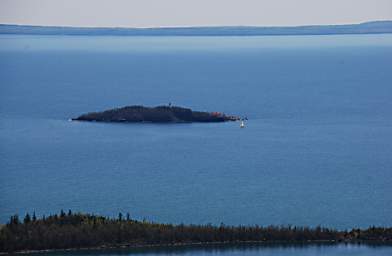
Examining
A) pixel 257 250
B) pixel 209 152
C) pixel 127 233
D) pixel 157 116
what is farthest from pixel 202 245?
pixel 157 116

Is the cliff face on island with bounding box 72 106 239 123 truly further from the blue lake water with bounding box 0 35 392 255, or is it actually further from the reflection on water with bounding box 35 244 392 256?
the reflection on water with bounding box 35 244 392 256

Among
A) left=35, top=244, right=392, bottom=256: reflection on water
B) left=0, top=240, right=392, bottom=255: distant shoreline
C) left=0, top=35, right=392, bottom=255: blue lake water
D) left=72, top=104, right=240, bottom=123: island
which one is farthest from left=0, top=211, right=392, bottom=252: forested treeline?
left=72, top=104, right=240, bottom=123: island

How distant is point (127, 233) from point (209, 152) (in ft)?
65.5

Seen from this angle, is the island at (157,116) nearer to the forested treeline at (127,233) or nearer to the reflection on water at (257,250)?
the forested treeline at (127,233)

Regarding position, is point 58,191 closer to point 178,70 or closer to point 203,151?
point 203,151

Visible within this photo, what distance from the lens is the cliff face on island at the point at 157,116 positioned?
6900cm

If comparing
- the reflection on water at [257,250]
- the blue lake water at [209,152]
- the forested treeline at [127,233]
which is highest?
the blue lake water at [209,152]

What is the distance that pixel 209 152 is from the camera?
56.7m

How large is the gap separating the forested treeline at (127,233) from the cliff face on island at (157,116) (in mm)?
30281

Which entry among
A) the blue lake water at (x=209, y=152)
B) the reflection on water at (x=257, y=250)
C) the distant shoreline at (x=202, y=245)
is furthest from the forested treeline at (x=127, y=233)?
the blue lake water at (x=209, y=152)

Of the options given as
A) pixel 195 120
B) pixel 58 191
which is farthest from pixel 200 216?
pixel 195 120

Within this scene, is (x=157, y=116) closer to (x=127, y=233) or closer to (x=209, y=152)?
(x=209, y=152)

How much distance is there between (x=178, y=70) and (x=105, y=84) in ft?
60.3

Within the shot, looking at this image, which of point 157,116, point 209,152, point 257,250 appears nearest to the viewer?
point 257,250
